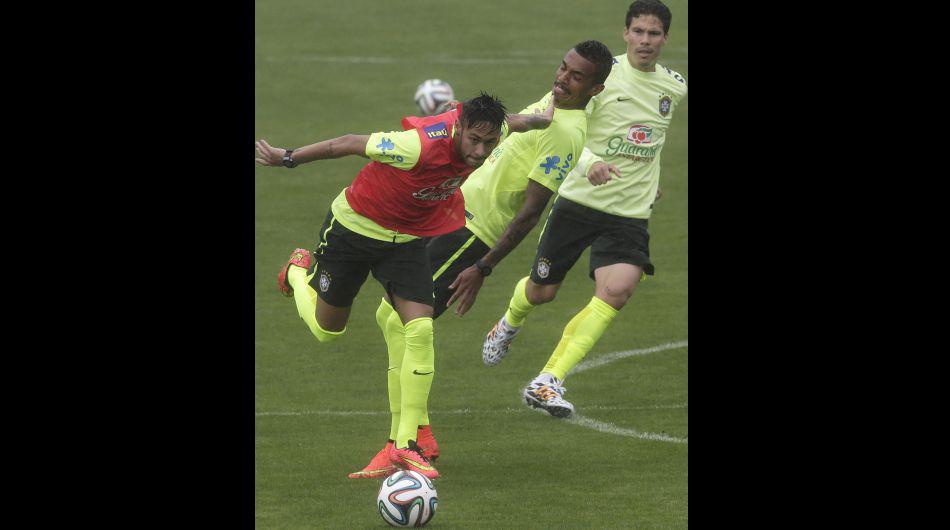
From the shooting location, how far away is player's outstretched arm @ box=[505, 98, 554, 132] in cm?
923

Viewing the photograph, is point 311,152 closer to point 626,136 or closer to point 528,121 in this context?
point 528,121

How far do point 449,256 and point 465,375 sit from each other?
7.13ft

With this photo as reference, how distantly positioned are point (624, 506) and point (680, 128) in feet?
49.3

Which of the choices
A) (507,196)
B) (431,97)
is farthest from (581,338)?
(431,97)

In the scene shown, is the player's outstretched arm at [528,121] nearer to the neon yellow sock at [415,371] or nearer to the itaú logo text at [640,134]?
the neon yellow sock at [415,371]

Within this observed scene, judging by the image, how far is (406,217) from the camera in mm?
9398

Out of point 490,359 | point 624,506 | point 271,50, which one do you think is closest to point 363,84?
point 271,50

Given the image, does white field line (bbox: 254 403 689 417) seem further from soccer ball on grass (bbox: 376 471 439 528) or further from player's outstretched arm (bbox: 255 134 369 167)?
player's outstretched arm (bbox: 255 134 369 167)

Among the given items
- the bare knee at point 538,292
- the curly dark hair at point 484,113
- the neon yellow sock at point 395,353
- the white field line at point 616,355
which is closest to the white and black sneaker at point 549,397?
the bare knee at point 538,292

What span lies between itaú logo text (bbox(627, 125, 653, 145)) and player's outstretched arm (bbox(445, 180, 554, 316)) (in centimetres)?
123

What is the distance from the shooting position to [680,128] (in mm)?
23234

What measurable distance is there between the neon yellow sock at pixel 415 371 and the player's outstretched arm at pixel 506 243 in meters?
0.85

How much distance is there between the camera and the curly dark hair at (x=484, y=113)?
876 centimetres

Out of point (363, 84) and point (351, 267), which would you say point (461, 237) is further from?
point (363, 84)
